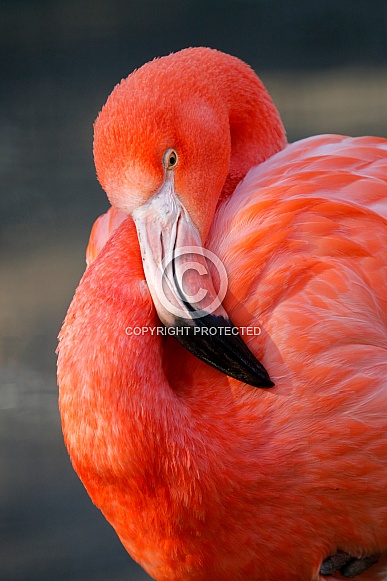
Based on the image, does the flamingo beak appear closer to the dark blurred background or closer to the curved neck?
the curved neck

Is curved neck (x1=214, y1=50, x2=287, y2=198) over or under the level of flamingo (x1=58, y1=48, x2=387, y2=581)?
over

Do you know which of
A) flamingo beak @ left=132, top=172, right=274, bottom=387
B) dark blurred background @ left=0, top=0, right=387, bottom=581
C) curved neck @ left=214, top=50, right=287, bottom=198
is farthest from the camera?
dark blurred background @ left=0, top=0, right=387, bottom=581

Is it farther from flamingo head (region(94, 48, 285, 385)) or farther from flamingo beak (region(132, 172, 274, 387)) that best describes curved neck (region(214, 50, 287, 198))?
flamingo beak (region(132, 172, 274, 387))

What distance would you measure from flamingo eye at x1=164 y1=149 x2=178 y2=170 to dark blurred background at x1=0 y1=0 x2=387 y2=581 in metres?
1.53

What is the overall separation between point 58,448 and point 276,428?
4.52ft

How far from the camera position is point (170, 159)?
4.33 feet

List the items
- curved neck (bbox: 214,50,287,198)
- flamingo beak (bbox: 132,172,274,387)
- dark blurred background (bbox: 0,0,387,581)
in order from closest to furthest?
1. flamingo beak (bbox: 132,172,274,387)
2. curved neck (bbox: 214,50,287,198)
3. dark blurred background (bbox: 0,0,387,581)

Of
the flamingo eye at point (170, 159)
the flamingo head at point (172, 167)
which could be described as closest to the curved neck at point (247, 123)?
the flamingo head at point (172, 167)

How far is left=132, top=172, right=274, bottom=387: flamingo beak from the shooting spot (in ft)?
4.05

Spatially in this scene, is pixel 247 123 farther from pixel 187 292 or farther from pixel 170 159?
pixel 187 292

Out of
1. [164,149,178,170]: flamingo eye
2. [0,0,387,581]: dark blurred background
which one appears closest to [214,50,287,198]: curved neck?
[164,149,178,170]: flamingo eye

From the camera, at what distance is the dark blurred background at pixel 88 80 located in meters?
2.85

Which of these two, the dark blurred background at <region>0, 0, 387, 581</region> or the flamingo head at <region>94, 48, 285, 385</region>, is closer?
the flamingo head at <region>94, 48, 285, 385</region>

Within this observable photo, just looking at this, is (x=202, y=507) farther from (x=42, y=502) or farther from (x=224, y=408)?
(x=42, y=502)
